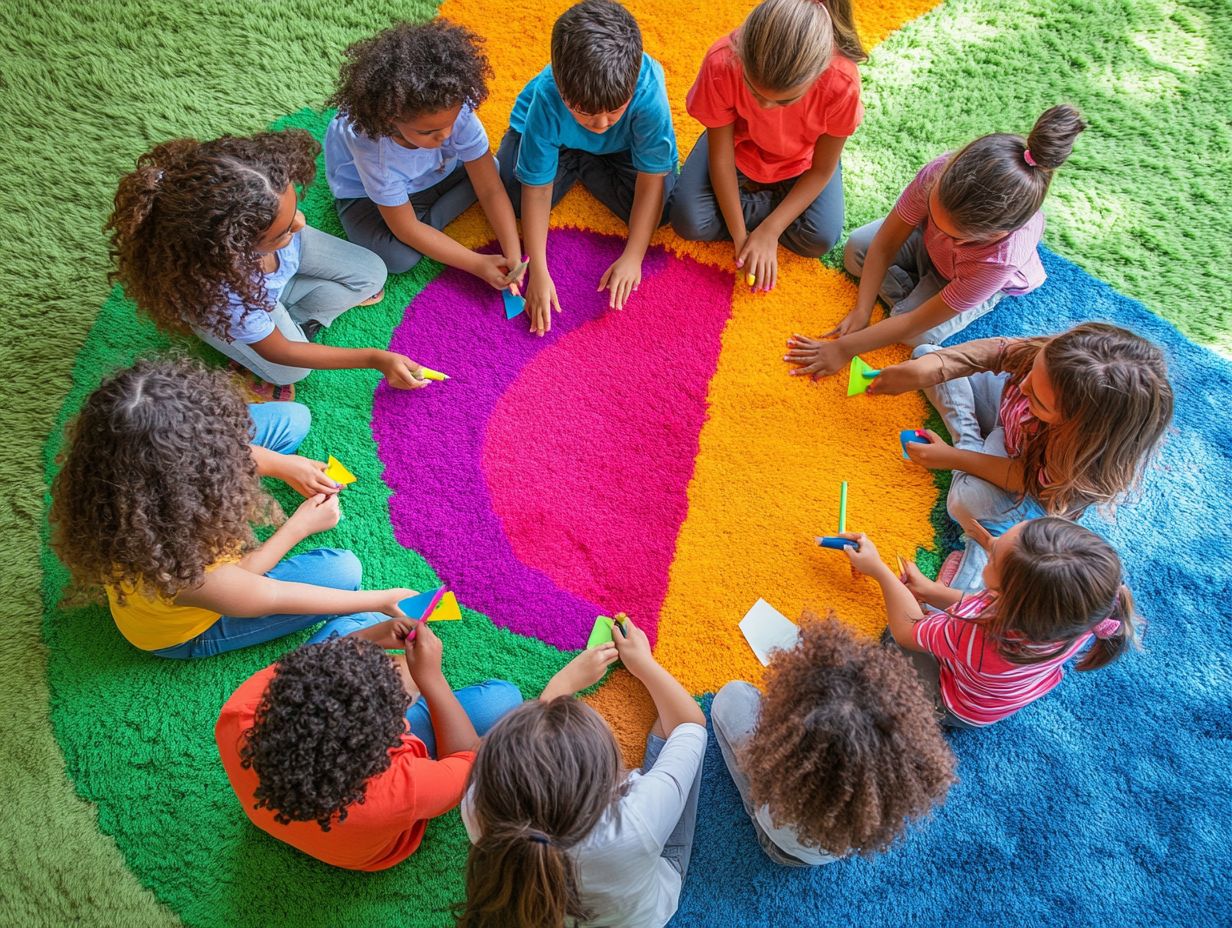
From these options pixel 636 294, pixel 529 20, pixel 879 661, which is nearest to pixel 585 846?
pixel 879 661

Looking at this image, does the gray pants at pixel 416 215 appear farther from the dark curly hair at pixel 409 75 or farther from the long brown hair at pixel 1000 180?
the long brown hair at pixel 1000 180

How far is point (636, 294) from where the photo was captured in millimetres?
2232

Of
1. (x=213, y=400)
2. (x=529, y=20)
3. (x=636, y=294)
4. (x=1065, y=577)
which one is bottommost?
(x=1065, y=577)

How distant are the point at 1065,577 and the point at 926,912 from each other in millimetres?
787

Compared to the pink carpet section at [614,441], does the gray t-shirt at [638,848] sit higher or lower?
lower

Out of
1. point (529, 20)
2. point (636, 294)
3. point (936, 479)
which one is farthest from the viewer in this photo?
point (529, 20)

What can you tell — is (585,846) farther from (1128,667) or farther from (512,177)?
(512,177)

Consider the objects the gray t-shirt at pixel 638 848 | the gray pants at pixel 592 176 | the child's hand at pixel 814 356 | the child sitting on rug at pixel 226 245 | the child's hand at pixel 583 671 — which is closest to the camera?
the gray t-shirt at pixel 638 848

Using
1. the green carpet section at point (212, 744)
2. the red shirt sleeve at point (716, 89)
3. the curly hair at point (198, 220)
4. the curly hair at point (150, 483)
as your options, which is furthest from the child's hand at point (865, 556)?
the curly hair at point (198, 220)

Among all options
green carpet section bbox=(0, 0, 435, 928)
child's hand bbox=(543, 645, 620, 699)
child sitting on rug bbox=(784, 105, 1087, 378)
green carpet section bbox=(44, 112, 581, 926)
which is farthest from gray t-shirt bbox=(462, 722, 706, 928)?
child sitting on rug bbox=(784, 105, 1087, 378)

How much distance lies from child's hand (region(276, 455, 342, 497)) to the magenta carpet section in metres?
0.16

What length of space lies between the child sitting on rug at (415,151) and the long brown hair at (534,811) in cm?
123

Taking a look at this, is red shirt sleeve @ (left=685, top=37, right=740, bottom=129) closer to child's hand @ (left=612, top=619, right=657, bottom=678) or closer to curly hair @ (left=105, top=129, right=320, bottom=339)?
curly hair @ (left=105, top=129, right=320, bottom=339)

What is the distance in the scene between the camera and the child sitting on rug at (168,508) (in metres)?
1.49
